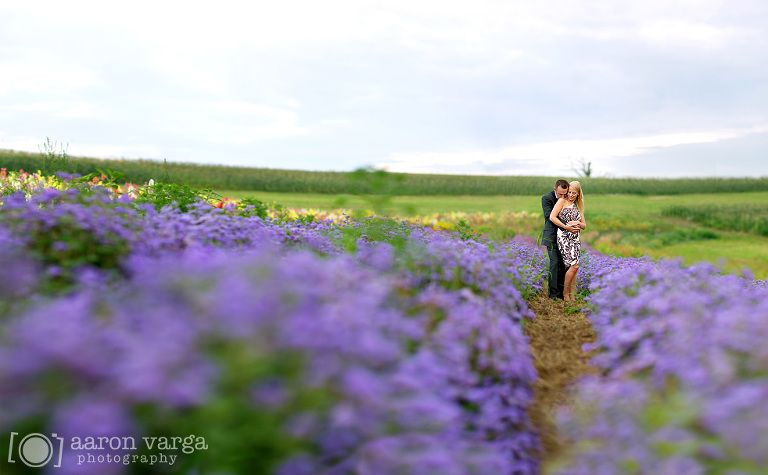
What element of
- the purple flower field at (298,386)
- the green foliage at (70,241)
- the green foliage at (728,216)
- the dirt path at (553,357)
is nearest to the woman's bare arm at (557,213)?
the dirt path at (553,357)

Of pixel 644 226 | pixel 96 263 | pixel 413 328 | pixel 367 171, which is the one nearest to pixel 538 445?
pixel 413 328

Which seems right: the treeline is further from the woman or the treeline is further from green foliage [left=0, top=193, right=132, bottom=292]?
green foliage [left=0, top=193, right=132, bottom=292]

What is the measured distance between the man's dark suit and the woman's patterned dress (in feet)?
0.75

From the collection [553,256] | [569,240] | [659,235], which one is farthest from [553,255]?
[659,235]

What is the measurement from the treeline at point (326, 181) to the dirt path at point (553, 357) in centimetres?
2014

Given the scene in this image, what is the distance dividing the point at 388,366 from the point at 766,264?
16.1m

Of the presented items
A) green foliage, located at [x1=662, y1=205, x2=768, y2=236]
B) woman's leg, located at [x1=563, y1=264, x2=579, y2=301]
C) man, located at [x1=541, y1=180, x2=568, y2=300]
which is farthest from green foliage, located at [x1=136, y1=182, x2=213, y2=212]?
green foliage, located at [x1=662, y1=205, x2=768, y2=236]

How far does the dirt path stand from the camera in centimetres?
357

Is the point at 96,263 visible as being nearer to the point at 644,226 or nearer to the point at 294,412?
the point at 294,412

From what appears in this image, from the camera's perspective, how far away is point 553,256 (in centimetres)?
803

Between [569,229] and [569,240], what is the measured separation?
0.18 meters

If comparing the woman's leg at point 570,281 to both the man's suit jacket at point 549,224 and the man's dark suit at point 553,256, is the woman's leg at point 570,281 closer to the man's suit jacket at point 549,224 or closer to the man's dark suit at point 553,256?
the man's dark suit at point 553,256

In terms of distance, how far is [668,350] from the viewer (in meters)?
3.11

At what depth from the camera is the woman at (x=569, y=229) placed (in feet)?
25.0
